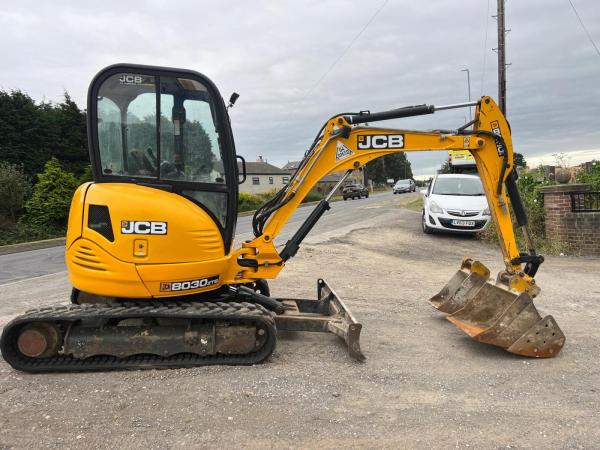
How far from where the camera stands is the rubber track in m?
4.07

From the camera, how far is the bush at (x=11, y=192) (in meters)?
23.3

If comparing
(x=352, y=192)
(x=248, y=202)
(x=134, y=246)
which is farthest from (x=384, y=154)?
(x=352, y=192)

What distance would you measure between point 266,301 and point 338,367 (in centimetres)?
113

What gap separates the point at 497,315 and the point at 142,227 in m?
3.83

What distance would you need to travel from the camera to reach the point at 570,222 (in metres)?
10.8

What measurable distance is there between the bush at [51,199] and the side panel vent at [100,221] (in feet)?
76.0

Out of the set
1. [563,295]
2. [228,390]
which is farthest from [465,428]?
[563,295]

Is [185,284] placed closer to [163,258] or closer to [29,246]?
[163,258]

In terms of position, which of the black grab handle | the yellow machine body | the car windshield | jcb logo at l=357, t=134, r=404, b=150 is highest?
the black grab handle

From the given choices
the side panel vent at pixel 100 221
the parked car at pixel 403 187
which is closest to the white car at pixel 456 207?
the side panel vent at pixel 100 221

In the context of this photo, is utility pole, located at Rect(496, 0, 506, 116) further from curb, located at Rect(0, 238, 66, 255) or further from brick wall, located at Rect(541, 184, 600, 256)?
curb, located at Rect(0, 238, 66, 255)

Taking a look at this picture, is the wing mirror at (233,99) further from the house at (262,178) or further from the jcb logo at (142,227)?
the house at (262,178)

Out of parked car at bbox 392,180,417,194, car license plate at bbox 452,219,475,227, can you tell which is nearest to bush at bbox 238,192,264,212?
parked car at bbox 392,180,417,194

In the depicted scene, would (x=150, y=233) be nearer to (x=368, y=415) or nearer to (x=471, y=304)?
(x=368, y=415)
